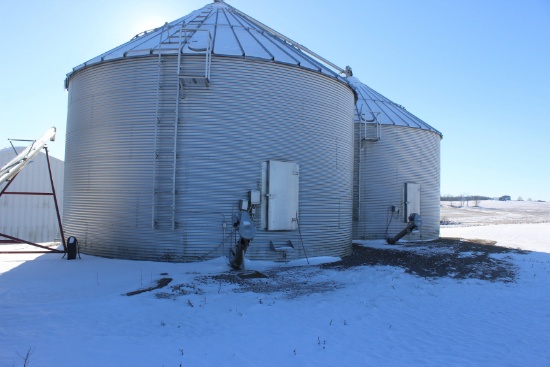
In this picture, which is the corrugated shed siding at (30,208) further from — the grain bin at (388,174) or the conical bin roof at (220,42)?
the grain bin at (388,174)

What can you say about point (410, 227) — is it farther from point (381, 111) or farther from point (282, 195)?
point (282, 195)

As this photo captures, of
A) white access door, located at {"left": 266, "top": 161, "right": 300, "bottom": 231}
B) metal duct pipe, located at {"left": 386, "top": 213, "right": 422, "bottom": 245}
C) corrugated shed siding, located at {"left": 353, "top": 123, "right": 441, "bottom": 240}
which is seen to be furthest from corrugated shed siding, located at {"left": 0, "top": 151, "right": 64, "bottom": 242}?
metal duct pipe, located at {"left": 386, "top": 213, "right": 422, "bottom": 245}

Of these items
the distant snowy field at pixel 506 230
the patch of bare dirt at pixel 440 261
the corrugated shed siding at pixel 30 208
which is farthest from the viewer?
the distant snowy field at pixel 506 230

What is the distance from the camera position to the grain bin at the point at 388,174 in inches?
936

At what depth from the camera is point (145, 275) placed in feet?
38.1

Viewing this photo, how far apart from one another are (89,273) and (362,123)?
57.5 ft

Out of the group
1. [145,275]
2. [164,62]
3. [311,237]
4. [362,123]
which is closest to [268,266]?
[311,237]

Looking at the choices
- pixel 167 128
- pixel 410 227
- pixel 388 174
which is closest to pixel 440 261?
pixel 410 227

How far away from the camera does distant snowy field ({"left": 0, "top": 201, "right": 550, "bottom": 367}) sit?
638 centimetres

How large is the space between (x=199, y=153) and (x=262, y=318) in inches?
285

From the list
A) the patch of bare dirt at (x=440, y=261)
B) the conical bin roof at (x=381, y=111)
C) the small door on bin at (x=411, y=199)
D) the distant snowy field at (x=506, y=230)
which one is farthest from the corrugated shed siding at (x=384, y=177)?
the distant snowy field at (x=506, y=230)

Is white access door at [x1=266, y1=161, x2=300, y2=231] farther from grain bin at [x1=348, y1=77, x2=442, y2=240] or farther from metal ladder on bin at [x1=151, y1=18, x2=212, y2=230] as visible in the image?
grain bin at [x1=348, y1=77, x2=442, y2=240]

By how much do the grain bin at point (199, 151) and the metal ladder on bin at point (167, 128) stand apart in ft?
0.12

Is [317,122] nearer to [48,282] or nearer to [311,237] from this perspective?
[311,237]
